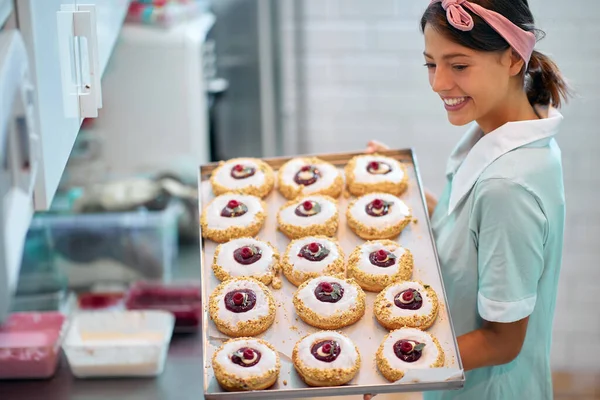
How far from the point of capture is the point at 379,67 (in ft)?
11.2

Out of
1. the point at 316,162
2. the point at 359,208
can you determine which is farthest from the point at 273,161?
the point at 359,208

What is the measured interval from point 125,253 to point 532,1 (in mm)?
1944

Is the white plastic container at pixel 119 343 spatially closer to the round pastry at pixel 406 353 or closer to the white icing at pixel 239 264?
the white icing at pixel 239 264

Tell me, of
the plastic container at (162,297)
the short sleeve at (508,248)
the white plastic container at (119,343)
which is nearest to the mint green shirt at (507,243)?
the short sleeve at (508,248)

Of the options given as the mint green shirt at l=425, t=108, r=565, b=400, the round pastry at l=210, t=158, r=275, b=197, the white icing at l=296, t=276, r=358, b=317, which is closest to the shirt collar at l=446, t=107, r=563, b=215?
the mint green shirt at l=425, t=108, r=565, b=400

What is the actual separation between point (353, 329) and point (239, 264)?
32 cm

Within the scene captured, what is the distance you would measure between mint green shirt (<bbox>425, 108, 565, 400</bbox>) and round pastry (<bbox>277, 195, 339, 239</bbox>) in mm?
281

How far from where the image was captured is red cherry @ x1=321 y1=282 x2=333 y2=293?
1817mm

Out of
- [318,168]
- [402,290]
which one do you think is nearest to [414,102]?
[318,168]

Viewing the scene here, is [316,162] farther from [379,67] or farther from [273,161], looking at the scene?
[379,67]

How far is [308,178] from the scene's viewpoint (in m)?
2.21

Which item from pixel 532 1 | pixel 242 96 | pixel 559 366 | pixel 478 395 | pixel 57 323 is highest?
pixel 532 1

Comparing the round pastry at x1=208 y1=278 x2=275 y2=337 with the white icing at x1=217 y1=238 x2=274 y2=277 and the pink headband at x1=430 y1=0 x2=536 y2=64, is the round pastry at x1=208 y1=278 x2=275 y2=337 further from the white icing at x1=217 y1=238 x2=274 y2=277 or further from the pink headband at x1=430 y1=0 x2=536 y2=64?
the pink headband at x1=430 y1=0 x2=536 y2=64

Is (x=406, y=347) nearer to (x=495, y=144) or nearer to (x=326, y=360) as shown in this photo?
(x=326, y=360)
